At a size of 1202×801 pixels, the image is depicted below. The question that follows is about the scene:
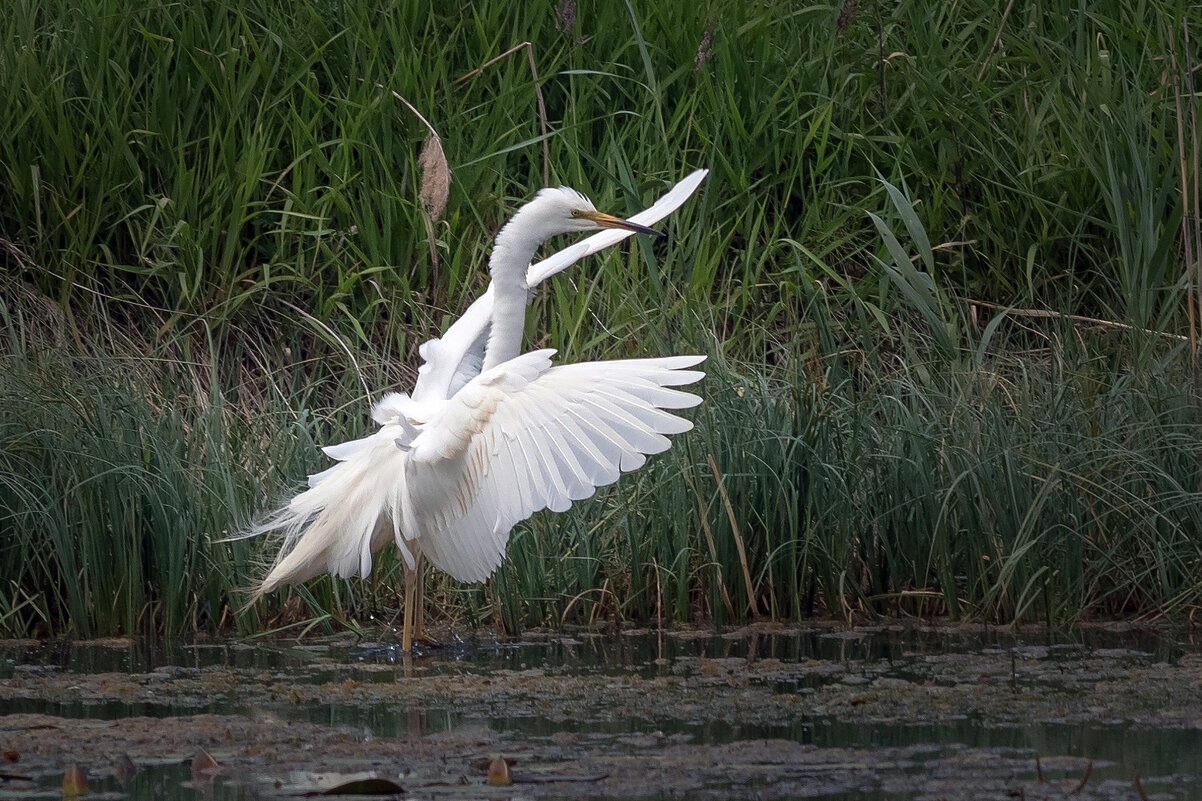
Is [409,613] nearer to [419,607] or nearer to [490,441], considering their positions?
[419,607]

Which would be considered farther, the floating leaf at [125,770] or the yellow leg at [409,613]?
the yellow leg at [409,613]

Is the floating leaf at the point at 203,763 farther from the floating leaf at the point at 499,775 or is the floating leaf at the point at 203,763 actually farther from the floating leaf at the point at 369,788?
the floating leaf at the point at 499,775

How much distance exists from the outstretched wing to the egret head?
3.04 feet

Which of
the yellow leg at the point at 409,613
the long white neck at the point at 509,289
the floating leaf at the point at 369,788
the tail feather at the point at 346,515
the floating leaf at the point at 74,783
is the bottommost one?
the floating leaf at the point at 369,788

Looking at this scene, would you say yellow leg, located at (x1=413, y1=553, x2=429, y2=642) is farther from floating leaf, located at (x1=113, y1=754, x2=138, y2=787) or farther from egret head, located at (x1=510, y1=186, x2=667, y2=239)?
floating leaf, located at (x1=113, y1=754, x2=138, y2=787)

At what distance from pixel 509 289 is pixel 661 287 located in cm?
129

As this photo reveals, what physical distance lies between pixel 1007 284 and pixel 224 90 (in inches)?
150

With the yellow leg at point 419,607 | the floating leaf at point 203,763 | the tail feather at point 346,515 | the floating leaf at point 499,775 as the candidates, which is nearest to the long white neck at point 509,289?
the tail feather at point 346,515

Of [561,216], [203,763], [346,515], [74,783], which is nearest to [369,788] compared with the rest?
[203,763]

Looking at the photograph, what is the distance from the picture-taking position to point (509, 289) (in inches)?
209

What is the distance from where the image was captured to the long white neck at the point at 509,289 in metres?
5.30

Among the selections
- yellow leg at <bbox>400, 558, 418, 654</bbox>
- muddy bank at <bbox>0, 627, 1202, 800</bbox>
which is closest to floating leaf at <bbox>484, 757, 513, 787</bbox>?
muddy bank at <bbox>0, 627, 1202, 800</bbox>

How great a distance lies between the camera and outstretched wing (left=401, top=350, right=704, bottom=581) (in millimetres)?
4047

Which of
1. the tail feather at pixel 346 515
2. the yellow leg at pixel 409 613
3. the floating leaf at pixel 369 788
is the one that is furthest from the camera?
the yellow leg at pixel 409 613
